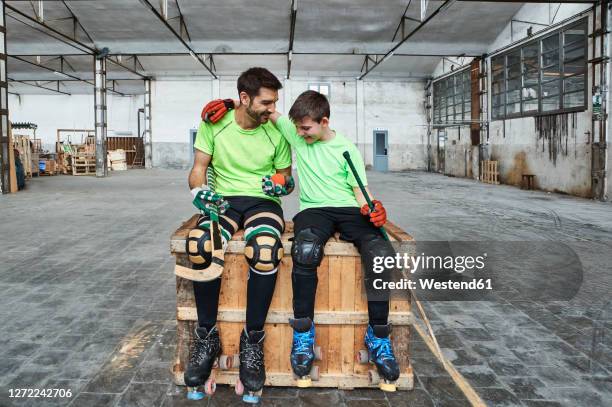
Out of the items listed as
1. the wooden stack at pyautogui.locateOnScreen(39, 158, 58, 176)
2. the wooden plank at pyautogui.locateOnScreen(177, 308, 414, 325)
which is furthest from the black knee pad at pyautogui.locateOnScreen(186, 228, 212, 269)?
the wooden stack at pyautogui.locateOnScreen(39, 158, 58, 176)

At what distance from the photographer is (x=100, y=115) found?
2009 cm

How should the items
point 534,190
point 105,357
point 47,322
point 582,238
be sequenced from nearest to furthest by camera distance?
1. point 105,357
2. point 47,322
3. point 582,238
4. point 534,190

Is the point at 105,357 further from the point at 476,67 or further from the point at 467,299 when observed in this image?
the point at 476,67

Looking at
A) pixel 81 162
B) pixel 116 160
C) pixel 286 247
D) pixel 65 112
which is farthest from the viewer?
pixel 65 112

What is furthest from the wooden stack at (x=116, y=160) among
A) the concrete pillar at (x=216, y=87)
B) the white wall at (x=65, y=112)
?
the white wall at (x=65, y=112)

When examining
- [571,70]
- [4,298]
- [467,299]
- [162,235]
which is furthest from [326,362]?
[571,70]

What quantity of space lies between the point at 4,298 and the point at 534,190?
14080mm

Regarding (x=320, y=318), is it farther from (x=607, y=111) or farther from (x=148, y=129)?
(x=148, y=129)

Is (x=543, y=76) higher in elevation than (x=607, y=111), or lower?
higher

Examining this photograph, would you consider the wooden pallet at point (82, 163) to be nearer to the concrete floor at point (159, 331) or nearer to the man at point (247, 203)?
the concrete floor at point (159, 331)

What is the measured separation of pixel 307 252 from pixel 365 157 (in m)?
22.8

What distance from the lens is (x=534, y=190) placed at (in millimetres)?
14344

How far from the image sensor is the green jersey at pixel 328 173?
273 centimetres

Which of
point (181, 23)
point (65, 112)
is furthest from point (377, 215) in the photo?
point (65, 112)
